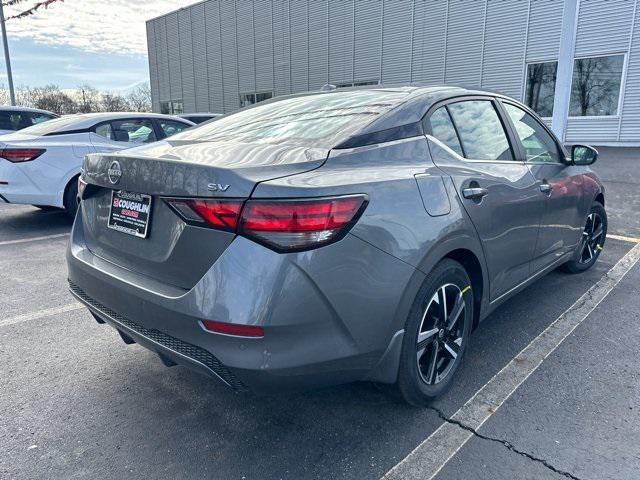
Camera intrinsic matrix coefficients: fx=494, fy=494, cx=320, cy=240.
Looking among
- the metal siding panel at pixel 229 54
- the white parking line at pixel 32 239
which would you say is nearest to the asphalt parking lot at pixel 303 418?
the white parking line at pixel 32 239

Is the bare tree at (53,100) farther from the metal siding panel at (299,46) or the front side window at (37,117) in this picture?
the front side window at (37,117)

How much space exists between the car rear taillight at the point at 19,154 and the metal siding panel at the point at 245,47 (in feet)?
67.3

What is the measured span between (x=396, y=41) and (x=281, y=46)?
6.94m

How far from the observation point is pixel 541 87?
619 inches

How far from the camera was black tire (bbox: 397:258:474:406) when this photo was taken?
7.60 ft

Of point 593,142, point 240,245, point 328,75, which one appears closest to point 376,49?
point 328,75

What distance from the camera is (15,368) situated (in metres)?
2.99

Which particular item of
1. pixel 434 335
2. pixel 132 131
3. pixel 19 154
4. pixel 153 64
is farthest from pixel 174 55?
pixel 434 335

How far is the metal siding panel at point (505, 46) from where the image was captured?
15.9 metres

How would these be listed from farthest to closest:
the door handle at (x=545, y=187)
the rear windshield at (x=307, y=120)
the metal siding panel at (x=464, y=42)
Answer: the metal siding panel at (x=464, y=42) → the door handle at (x=545, y=187) → the rear windshield at (x=307, y=120)

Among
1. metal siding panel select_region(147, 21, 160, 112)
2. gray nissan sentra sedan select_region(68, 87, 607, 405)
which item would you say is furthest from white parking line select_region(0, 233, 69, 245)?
metal siding panel select_region(147, 21, 160, 112)

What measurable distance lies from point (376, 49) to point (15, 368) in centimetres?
1962

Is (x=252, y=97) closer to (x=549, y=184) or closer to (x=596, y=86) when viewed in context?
(x=596, y=86)

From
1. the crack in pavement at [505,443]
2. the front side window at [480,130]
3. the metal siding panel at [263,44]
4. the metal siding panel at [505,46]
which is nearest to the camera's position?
the crack in pavement at [505,443]
